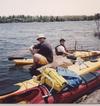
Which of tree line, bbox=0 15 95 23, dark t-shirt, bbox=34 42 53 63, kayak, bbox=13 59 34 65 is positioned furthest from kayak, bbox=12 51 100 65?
tree line, bbox=0 15 95 23

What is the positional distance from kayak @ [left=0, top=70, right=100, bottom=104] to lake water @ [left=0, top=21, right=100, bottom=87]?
12 centimetres

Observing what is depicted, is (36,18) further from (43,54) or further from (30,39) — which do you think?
(43,54)

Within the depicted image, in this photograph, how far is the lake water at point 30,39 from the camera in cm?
203

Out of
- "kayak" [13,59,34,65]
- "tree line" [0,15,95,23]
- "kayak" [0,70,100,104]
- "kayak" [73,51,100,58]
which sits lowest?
"kayak" [0,70,100,104]

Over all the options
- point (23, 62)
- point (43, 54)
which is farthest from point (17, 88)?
point (43, 54)

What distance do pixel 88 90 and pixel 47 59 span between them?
39cm

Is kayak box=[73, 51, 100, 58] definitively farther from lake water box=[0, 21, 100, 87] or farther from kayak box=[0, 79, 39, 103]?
kayak box=[0, 79, 39, 103]

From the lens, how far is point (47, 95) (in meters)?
2.00

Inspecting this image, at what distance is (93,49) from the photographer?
203 centimetres

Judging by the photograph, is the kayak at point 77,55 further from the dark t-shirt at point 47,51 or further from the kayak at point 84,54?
the dark t-shirt at point 47,51

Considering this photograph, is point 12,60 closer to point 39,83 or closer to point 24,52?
point 24,52

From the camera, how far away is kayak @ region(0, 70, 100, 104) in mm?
1997

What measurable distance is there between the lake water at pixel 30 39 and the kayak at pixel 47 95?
4.6 inches

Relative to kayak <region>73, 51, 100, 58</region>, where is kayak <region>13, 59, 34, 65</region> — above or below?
below
